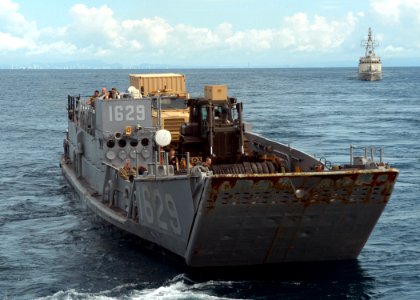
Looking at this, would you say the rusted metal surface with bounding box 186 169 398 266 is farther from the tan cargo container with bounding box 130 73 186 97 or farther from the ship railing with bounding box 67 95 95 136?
the tan cargo container with bounding box 130 73 186 97

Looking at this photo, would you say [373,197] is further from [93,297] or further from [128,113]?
[128,113]

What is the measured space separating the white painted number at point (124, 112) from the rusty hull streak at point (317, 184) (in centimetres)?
1029

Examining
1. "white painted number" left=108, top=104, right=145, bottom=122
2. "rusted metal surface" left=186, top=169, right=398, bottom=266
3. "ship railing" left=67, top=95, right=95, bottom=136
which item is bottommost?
"rusted metal surface" left=186, top=169, right=398, bottom=266

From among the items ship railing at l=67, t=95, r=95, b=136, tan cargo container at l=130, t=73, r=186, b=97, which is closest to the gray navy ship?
ship railing at l=67, t=95, r=95, b=136

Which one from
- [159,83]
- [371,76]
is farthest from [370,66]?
[159,83]

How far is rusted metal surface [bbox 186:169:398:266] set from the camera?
894 inches

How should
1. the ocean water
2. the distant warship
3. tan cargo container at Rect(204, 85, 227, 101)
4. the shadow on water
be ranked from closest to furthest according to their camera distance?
the shadow on water < the ocean water < tan cargo container at Rect(204, 85, 227, 101) < the distant warship

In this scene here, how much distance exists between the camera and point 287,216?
23.6m

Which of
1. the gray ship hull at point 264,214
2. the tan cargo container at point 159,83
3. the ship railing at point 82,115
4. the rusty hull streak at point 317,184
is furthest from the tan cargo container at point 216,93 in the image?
the tan cargo container at point 159,83

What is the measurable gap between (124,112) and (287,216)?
10939mm

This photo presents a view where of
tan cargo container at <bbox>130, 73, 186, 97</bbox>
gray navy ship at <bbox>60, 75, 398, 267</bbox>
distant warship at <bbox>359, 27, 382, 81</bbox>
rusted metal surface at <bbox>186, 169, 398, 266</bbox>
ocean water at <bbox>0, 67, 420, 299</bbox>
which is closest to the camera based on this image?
rusted metal surface at <bbox>186, 169, 398, 266</bbox>

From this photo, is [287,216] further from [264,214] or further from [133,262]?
[133,262]

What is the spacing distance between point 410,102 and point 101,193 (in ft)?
263

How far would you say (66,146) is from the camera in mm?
46844
